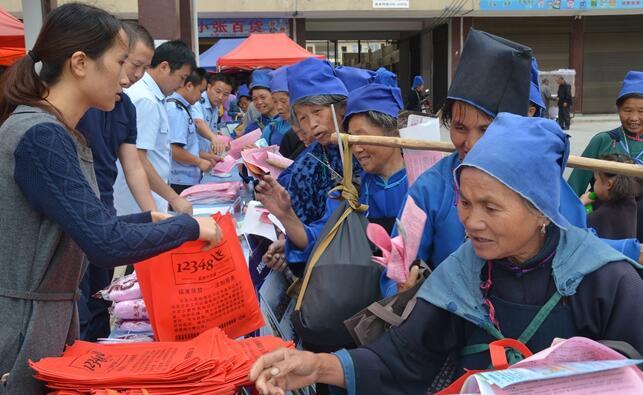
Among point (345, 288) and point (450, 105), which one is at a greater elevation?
point (450, 105)

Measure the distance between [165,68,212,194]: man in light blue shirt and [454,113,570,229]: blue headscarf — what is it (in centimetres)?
350

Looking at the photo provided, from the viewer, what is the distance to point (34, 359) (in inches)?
56.6

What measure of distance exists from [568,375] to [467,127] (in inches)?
40.8

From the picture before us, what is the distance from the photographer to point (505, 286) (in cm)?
151

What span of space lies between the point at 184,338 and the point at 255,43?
9.57 meters

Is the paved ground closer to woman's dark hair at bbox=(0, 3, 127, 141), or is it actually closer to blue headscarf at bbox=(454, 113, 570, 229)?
blue headscarf at bbox=(454, 113, 570, 229)

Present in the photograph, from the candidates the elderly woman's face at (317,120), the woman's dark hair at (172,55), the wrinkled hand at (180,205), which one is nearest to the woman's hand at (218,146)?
the woman's dark hair at (172,55)

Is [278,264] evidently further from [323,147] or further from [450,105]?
[450,105]

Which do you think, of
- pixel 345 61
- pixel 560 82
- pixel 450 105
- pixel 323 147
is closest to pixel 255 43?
pixel 323 147

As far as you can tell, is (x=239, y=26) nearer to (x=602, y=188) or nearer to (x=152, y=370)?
(x=602, y=188)

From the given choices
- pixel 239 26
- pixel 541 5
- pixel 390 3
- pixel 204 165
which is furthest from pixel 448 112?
pixel 541 5

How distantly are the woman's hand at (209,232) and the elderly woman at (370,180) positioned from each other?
2.17ft

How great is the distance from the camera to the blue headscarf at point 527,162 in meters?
1.39

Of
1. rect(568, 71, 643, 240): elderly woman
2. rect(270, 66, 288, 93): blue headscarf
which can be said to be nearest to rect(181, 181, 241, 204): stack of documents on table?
rect(270, 66, 288, 93): blue headscarf
